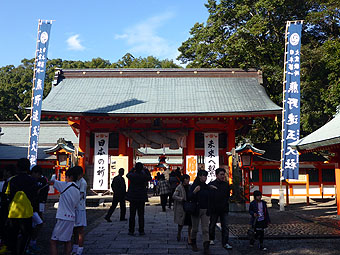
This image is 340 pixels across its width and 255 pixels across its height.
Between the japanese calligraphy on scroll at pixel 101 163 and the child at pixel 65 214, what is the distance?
456 inches

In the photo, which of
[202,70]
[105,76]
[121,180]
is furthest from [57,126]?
[121,180]

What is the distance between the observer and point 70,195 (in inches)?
200

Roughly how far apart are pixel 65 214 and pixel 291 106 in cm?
1125

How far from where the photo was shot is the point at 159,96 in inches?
728

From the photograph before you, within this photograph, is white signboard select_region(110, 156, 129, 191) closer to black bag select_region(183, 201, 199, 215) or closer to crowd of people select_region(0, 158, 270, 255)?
crowd of people select_region(0, 158, 270, 255)

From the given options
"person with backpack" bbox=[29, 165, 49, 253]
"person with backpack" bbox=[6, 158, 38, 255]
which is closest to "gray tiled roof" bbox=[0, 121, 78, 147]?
"person with backpack" bbox=[29, 165, 49, 253]

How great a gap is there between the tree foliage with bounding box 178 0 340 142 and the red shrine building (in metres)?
2.54

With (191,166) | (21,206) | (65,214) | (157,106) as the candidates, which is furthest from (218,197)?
(157,106)

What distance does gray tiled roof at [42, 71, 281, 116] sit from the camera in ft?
54.2

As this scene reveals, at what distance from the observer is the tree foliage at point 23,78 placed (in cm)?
3466

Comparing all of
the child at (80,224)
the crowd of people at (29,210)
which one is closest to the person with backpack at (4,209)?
the crowd of people at (29,210)

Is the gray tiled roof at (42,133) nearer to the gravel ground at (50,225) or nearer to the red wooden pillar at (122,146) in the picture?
the red wooden pillar at (122,146)

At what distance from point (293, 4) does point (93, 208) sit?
1886 centimetres

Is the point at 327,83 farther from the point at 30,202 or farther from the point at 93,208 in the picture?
the point at 30,202
